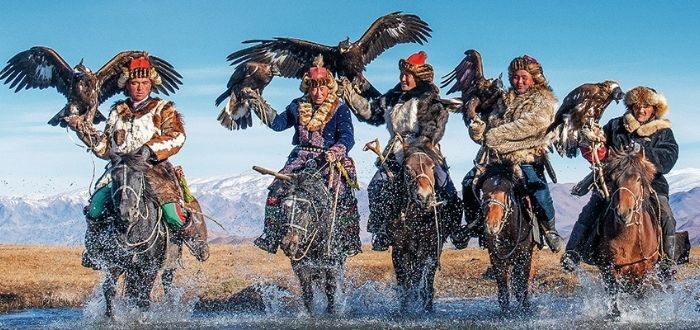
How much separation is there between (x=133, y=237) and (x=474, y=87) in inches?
170

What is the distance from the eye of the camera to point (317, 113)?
1139 centimetres

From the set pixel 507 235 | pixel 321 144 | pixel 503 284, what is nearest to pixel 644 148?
pixel 507 235

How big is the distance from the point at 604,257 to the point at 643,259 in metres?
0.37

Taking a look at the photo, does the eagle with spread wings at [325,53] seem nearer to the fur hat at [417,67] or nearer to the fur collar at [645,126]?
the fur hat at [417,67]

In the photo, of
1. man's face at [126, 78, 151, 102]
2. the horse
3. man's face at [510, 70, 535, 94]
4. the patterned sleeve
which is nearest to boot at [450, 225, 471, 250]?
the horse

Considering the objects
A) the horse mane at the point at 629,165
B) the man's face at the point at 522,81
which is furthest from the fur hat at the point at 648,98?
the man's face at the point at 522,81

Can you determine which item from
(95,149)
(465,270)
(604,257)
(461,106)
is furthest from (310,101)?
(465,270)

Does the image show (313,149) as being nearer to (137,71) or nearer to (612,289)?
(137,71)

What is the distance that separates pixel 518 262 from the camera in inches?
417

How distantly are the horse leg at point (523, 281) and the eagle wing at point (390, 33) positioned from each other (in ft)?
12.6

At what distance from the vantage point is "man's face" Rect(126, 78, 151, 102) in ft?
36.7

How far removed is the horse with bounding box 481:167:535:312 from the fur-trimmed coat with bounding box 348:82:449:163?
0.97m

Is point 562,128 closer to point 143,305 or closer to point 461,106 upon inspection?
point 461,106

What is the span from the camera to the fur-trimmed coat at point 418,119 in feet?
36.9
